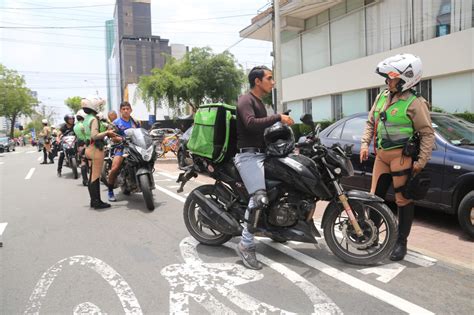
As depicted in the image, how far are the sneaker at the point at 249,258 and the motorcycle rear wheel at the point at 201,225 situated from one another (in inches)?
19.5

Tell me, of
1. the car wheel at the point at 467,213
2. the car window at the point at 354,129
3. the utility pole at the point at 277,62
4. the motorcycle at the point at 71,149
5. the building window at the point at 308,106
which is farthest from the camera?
the building window at the point at 308,106

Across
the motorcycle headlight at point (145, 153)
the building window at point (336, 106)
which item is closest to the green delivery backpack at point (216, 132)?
the motorcycle headlight at point (145, 153)

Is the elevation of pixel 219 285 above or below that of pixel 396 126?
below

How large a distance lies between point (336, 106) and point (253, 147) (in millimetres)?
15562

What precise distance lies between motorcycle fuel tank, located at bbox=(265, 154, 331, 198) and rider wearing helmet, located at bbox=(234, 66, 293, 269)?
0.15m

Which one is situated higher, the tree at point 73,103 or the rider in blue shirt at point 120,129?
the tree at point 73,103

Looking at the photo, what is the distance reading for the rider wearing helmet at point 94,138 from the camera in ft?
21.3

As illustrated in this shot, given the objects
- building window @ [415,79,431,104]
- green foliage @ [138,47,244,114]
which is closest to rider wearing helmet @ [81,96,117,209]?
building window @ [415,79,431,104]

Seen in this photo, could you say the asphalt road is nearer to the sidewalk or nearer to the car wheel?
the sidewalk

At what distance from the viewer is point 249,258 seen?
3.87m

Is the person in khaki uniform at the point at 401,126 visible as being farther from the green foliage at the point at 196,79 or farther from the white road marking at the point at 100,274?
the green foliage at the point at 196,79

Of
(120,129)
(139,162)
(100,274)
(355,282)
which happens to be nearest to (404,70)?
(355,282)

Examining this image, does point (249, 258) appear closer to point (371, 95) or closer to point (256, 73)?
point (256, 73)

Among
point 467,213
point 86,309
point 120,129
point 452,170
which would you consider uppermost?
point 120,129
